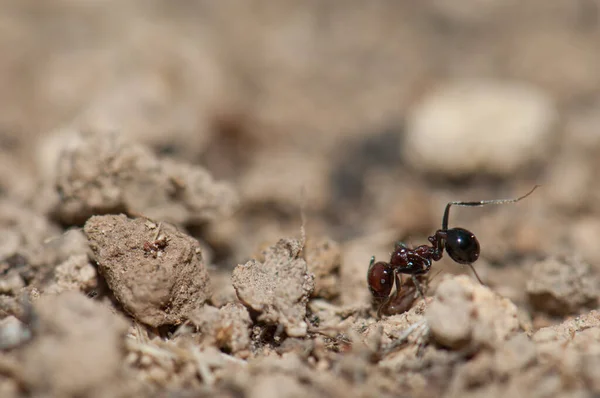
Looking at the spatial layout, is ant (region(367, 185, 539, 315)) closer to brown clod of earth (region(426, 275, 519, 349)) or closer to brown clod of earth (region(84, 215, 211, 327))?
brown clod of earth (region(426, 275, 519, 349))

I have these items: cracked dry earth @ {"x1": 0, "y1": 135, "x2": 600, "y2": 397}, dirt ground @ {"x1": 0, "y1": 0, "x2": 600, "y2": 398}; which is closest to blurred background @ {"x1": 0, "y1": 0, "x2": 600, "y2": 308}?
dirt ground @ {"x1": 0, "y1": 0, "x2": 600, "y2": 398}

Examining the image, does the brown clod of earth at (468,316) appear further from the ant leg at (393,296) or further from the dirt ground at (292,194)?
the ant leg at (393,296)

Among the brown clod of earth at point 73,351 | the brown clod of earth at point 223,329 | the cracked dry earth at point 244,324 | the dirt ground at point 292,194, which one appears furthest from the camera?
the brown clod of earth at point 223,329

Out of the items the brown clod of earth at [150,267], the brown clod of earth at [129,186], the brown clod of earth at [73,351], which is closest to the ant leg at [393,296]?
the brown clod of earth at [150,267]

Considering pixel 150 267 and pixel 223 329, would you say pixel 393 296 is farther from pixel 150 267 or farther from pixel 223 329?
pixel 150 267

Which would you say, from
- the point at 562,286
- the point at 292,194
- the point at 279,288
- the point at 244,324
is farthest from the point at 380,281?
the point at 292,194

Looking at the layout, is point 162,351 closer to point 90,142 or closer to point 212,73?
point 90,142
